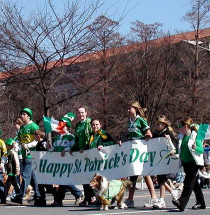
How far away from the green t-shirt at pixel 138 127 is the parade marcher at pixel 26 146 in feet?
6.84

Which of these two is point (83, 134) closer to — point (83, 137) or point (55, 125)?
point (83, 137)

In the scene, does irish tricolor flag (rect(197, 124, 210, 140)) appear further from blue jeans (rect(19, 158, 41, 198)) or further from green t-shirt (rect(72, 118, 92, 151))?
blue jeans (rect(19, 158, 41, 198))

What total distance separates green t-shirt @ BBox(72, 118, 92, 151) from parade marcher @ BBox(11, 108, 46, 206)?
0.89 m

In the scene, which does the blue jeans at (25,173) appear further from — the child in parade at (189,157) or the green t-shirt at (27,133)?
the child in parade at (189,157)

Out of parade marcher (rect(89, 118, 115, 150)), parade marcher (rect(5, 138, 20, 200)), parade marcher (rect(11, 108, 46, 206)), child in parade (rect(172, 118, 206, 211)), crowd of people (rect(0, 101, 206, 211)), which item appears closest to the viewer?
child in parade (rect(172, 118, 206, 211))

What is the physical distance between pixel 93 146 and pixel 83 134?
304mm

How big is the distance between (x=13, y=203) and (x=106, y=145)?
7.79 feet

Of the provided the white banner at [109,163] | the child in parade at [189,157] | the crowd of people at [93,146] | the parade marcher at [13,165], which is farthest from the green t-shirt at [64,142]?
the child in parade at [189,157]

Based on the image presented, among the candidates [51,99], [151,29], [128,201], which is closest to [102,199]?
[128,201]

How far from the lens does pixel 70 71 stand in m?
24.7

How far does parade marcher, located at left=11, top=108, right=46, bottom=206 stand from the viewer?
11.7m

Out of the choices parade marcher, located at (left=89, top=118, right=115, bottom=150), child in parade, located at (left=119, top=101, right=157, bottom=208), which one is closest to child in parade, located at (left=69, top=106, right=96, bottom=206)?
parade marcher, located at (left=89, top=118, right=115, bottom=150)

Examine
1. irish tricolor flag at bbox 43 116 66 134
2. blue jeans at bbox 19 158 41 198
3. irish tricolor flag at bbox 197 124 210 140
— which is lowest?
blue jeans at bbox 19 158 41 198

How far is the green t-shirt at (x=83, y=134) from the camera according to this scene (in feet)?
37.1
